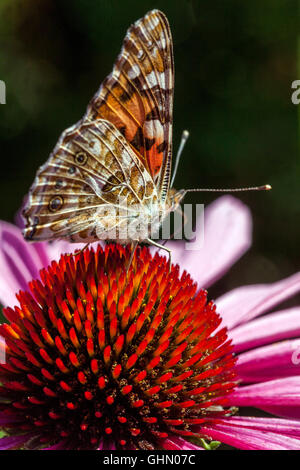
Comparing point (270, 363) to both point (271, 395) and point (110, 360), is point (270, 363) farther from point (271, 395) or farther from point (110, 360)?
point (110, 360)

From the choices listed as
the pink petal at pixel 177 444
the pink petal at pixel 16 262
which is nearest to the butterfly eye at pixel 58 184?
the pink petal at pixel 16 262

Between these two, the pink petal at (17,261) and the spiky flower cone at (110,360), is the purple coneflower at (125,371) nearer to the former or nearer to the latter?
the spiky flower cone at (110,360)

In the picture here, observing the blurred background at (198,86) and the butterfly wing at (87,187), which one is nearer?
the butterfly wing at (87,187)

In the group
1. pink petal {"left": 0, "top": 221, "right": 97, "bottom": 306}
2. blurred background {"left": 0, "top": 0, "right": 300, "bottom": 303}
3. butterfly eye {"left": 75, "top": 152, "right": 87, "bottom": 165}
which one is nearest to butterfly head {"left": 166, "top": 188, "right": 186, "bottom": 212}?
butterfly eye {"left": 75, "top": 152, "right": 87, "bottom": 165}

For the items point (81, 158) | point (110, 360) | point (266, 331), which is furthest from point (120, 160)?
point (266, 331)

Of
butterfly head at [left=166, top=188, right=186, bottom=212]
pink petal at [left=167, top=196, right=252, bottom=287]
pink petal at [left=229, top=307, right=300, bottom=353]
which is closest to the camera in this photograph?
butterfly head at [left=166, top=188, right=186, bottom=212]

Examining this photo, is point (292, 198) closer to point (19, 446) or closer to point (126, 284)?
point (126, 284)

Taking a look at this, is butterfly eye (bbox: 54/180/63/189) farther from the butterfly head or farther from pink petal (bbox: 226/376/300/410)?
pink petal (bbox: 226/376/300/410)
